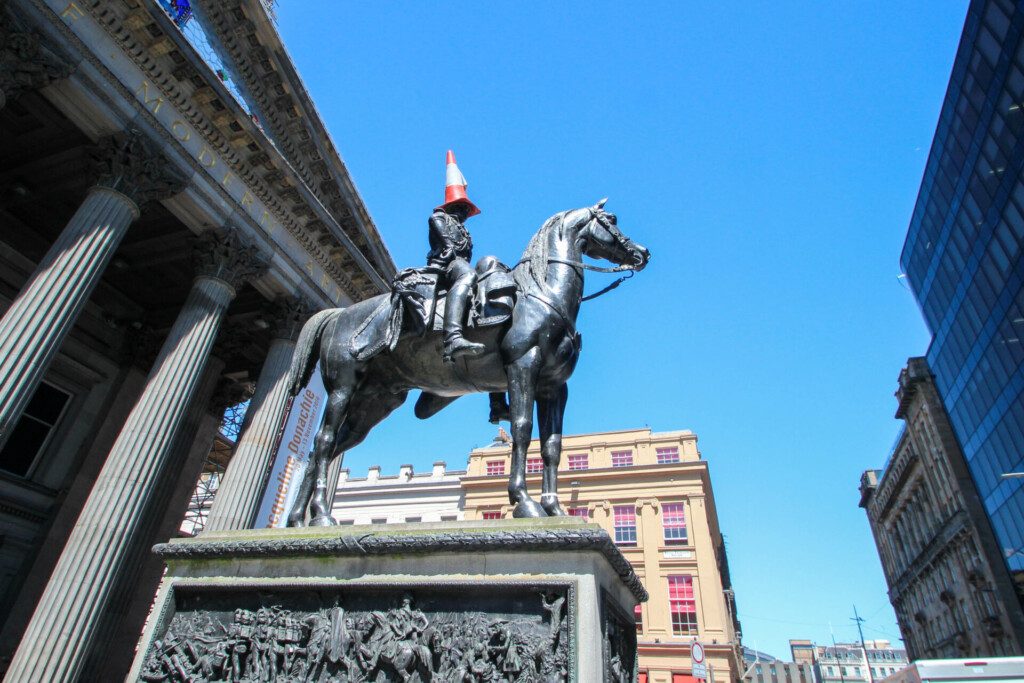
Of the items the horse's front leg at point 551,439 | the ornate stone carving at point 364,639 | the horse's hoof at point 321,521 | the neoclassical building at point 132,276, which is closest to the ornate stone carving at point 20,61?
the neoclassical building at point 132,276

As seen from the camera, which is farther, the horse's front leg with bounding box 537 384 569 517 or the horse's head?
the horse's head

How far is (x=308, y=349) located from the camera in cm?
561

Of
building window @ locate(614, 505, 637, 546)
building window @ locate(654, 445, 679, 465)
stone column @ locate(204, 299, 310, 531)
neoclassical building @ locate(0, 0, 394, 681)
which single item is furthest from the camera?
building window @ locate(654, 445, 679, 465)

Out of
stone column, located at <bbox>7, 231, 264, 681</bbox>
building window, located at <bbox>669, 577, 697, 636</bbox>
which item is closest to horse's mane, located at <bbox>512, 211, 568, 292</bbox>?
stone column, located at <bbox>7, 231, 264, 681</bbox>

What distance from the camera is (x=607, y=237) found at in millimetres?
5277

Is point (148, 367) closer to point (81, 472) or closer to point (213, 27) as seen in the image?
point (81, 472)

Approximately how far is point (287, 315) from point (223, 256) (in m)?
2.40

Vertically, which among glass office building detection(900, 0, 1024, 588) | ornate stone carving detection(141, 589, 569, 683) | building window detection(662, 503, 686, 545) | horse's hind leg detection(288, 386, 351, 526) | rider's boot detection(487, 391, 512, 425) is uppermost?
glass office building detection(900, 0, 1024, 588)

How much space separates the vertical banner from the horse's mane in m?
9.11

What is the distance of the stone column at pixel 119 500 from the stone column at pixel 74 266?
1.83 meters

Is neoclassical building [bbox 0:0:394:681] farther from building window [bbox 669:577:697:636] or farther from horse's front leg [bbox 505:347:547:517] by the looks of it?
building window [bbox 669:577:697:636]

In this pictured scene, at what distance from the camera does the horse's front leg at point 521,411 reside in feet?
13.4

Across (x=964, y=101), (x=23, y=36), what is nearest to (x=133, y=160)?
(x=23, y=36)

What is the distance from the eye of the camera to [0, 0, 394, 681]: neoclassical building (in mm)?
9516
